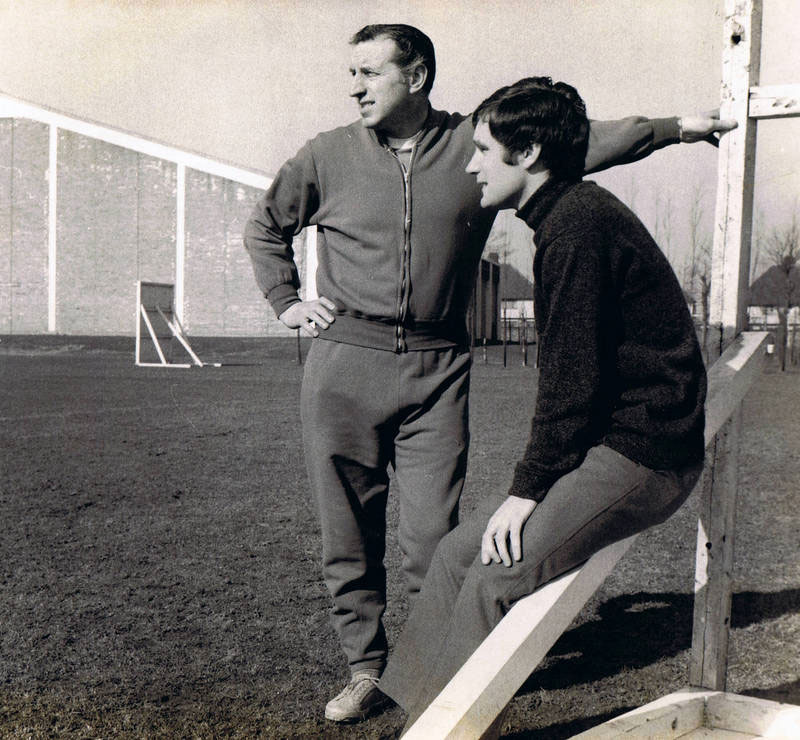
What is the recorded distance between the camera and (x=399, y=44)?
2932 millimetres

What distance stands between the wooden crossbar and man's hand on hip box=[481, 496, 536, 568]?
93mm

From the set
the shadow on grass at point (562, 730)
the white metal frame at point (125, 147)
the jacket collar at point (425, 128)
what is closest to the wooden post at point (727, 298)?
the shadow on grass at point (562, 730)

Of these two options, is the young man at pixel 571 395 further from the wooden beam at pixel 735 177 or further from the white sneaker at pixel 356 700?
the white sneaker at pixel 356 700

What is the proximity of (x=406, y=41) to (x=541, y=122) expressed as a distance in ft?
3.31

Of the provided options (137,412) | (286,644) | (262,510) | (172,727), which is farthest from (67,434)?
(172,727)

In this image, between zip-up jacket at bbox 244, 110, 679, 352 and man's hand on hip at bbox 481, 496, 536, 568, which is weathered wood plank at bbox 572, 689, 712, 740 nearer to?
man's hand on hip at bbox 481, 496, 536, 568

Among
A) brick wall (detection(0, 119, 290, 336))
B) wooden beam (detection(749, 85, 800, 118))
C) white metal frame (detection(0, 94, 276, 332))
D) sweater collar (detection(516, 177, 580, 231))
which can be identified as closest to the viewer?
sweater collar (detection(516, 177, 580, 231))

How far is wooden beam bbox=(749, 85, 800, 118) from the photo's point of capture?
270 cm

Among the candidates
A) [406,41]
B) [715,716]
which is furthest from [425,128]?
[715,716]

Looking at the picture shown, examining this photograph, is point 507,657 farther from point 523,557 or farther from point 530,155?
point 530,155

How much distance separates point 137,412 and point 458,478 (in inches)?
354

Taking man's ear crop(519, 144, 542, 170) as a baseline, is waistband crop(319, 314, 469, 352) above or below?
below

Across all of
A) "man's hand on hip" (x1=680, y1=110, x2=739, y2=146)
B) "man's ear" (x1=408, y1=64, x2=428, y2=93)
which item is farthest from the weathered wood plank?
"man's ear" (x1=408, y1=64, x2=428, y2=93)

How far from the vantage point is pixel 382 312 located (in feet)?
9.89
